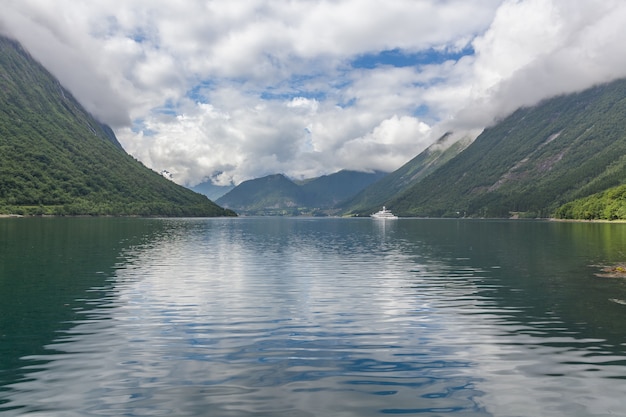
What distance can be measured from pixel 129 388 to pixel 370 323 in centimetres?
1990

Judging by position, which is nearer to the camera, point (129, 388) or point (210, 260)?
point (129, 388)

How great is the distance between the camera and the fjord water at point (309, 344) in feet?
72.9

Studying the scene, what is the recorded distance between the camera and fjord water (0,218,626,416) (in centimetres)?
2222

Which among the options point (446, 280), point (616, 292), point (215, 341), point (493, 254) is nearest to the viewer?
point (215, 341)

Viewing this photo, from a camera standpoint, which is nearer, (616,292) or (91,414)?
(91,414)

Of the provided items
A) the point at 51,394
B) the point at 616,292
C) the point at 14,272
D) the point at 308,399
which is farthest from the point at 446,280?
the point at 14,272

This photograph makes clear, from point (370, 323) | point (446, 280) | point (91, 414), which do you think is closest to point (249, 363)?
point (91, 414)

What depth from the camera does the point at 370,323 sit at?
38.3 metres

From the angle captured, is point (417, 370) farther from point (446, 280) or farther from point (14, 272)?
point (14, 272)

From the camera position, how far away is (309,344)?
105 feet

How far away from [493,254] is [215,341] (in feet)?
262

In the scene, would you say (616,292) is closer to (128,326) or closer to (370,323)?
(370,323)

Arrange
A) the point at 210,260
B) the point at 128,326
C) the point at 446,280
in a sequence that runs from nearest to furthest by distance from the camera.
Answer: the point at 128,326 < the point at 446,280 < the point at 210,260

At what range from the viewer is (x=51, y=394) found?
22766mm
